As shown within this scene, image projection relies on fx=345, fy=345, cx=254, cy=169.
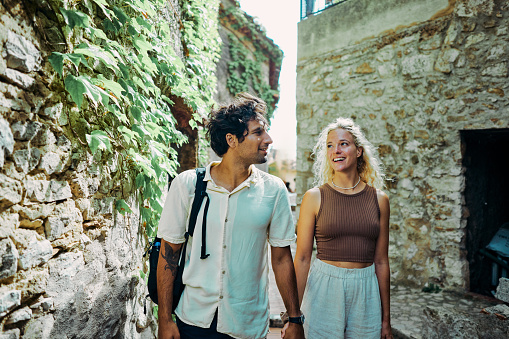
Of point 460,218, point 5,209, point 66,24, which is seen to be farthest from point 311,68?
point 5,209

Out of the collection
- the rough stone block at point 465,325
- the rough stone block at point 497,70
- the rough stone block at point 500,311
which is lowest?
the rough stone block at point 465,325

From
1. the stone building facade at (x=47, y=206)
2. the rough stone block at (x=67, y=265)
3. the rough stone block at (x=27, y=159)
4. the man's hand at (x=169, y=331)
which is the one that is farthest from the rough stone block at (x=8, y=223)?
the man's hand at (x=169, y=331)

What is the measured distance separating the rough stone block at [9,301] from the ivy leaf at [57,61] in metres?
0.84

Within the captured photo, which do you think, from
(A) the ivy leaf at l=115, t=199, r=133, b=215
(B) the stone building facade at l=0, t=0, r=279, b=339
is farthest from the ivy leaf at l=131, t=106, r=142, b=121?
(A) the ivy leaf at l=115, t=199, r=133, b=215

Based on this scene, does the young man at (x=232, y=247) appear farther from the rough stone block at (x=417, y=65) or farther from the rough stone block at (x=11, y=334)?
the rough stone block at (x=417, y=65)

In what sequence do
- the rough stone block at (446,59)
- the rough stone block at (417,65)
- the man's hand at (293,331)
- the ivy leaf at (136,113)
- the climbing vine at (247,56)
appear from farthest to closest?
the climbing vine at (247,56) → the rough stone block at (417,65) → the rough stone block at (446,59) → the ivy leaf at (136,113) → the man's hand at (293,331)

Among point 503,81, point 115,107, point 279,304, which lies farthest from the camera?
point 279,304

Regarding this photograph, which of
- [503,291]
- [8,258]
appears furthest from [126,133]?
[503,291]

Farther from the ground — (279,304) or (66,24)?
(66,24)

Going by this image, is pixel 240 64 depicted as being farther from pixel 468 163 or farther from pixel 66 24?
pixel 66 24

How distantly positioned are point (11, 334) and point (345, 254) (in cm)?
150

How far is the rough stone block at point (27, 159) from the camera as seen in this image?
1259 mm

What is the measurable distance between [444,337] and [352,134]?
1.62m

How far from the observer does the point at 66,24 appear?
4.78 feet
